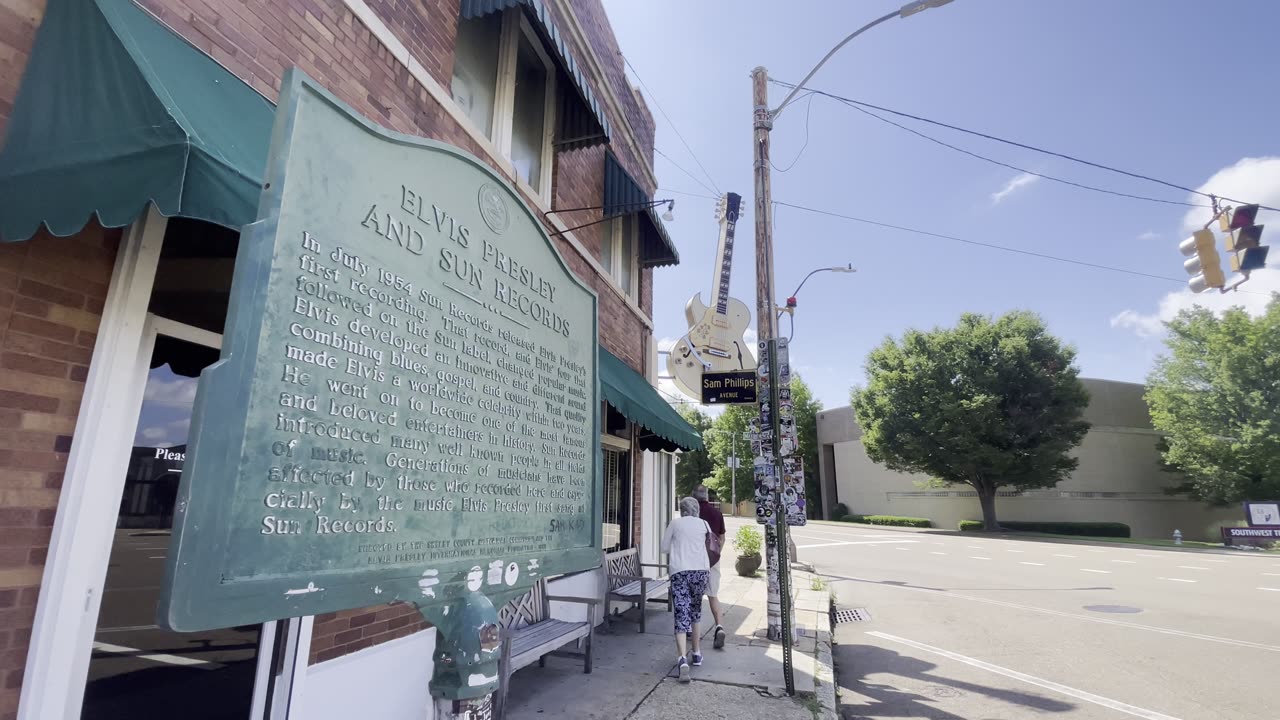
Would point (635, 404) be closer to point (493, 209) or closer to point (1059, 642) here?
point (493, 209)

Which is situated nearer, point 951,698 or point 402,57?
point 402,57

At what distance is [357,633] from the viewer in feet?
12.9

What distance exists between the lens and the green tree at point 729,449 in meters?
48.9

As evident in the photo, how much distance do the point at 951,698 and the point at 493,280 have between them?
242 inches

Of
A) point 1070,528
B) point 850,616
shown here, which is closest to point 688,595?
point 850,616

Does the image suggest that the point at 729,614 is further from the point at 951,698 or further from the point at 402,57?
the point at 402,57

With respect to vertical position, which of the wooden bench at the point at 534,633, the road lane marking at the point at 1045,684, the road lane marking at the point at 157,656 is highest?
the road lane marking at the point at 157,656

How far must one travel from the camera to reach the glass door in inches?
110

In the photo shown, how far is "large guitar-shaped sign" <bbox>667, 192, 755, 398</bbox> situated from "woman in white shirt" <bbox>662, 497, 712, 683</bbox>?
2635 millimetres

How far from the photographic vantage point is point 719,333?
30.3 feet

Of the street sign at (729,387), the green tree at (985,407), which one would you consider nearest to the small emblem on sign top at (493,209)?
the street sign at (729,387)

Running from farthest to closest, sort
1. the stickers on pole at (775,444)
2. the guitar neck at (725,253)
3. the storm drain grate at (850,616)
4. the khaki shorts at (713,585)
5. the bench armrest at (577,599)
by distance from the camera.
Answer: the storm drain grate at (850,616) < the guitar neck at (725,253) < the khaki shorts at (713,585) < the stickers on pole at (775,444) < the bench armrest at (577,599)

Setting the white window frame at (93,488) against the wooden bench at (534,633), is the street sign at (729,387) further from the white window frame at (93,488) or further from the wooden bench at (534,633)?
the white window frame at (93,488)

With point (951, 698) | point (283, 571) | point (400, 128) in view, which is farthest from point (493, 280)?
point (951, 698)
